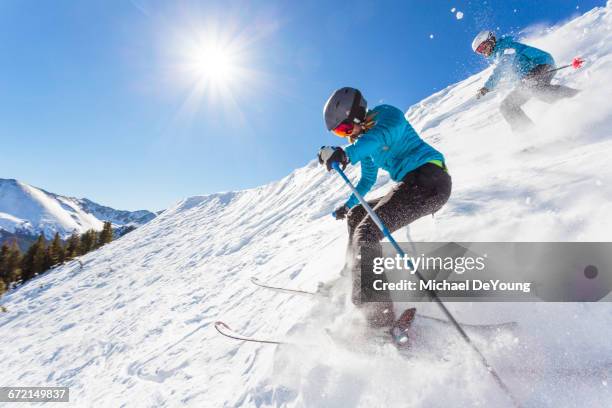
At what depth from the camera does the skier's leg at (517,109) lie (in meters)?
7.39

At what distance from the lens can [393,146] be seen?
12.3ft

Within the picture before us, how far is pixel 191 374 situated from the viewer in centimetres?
526

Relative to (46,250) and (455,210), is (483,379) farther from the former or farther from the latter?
(46,250)

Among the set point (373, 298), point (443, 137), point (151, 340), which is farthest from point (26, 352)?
point (443, 137)

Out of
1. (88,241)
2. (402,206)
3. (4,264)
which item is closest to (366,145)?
(402,206)

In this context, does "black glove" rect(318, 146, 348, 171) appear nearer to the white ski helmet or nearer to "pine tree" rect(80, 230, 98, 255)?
the white ski helmet

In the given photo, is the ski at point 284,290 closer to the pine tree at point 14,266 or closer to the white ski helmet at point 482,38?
the white ski helmet at point 482,38

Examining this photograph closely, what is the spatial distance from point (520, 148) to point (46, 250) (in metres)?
55.0

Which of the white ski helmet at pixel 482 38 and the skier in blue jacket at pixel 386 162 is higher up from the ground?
the white ski helmet at pixel 482 38

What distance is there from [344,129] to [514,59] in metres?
5.98

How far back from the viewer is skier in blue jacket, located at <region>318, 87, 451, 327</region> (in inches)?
135

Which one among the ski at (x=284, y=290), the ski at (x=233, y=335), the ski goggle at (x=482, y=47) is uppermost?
the ski goggle at (x=482, y=47)

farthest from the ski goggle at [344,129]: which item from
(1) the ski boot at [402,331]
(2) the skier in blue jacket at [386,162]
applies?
(1) the ski boot at [402,331]

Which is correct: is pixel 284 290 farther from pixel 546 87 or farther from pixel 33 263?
pixel 33 263
